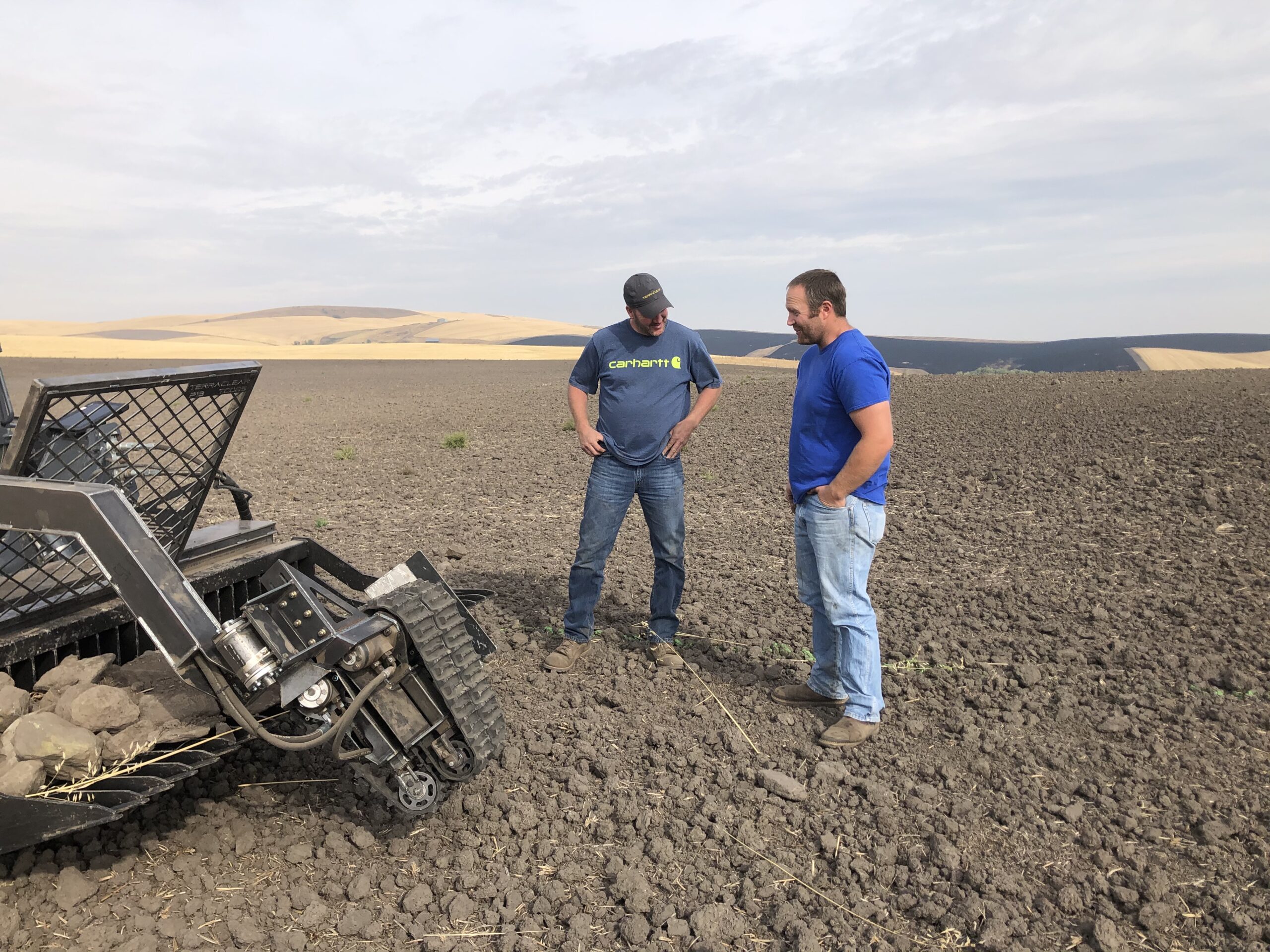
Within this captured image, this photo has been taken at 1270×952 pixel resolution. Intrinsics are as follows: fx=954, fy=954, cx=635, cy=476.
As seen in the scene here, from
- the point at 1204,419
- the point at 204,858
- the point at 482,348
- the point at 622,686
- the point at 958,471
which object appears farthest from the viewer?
the point at 482,348

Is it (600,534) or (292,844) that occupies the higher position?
(600,534)

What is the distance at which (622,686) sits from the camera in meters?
5.18

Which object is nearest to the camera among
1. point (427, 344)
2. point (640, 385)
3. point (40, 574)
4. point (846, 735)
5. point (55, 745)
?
point (55, 745)

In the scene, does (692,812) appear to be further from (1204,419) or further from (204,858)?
(1204,419)

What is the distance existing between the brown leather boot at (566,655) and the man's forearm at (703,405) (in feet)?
4.69

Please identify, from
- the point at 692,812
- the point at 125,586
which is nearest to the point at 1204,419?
the point at 692,812

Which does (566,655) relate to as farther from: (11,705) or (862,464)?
(11,705)

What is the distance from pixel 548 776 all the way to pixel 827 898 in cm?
137

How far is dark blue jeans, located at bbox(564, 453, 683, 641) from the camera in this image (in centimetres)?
534

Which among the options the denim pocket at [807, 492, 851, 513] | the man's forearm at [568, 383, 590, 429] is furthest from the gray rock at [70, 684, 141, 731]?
the denim pocket at [807, 492, 851, 513]

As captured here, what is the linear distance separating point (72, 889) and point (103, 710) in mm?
702

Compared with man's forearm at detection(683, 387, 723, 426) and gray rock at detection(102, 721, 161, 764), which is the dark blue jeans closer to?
man's forearm at detection(683, 387, 723, 426)

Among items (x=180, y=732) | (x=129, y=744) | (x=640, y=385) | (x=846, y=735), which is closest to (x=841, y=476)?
(x=846, y=735)

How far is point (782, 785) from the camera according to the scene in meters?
4.10
